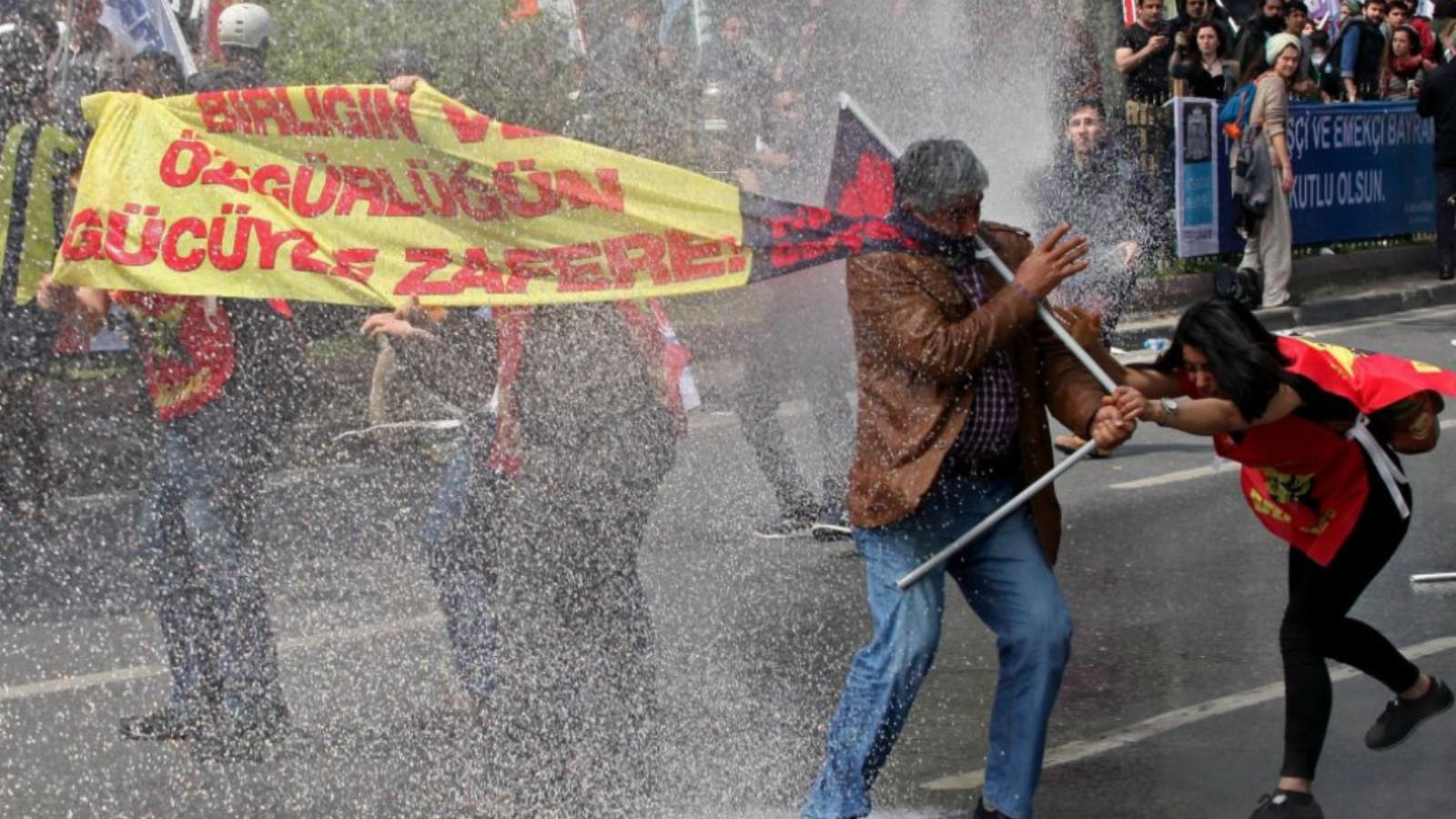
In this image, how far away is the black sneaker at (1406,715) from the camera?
5.09m

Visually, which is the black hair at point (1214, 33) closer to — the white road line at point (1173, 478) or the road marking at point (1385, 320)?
the road marking at point (1385, 320)

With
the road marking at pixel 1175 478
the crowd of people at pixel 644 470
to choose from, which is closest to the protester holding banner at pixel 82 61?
the crowd of people at pixel 644 470

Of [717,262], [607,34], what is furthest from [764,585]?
[607,34]

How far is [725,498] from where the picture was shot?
923 centimetres

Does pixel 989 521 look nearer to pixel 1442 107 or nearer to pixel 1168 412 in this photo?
pixel 1168 412

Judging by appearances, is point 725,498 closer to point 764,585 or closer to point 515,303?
point 764,585

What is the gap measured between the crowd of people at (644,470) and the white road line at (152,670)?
759 millimetres

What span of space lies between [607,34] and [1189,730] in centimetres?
696

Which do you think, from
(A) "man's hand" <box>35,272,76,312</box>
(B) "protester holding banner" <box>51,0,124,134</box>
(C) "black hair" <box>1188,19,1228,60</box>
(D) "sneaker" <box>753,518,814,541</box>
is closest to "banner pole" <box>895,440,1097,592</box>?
(A) "man's hand" <box>35,272,76,312</box>

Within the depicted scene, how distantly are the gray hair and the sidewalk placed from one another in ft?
31.3

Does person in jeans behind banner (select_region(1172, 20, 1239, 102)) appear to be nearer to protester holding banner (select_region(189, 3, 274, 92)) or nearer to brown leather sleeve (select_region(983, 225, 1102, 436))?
protester holding banner (select_region(189, 3, 274, 92))

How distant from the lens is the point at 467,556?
548 centimetres

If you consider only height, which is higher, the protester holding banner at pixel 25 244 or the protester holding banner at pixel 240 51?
the protester holding banner at pixel 240 51

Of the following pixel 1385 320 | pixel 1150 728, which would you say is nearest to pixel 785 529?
pixel 1150 728
